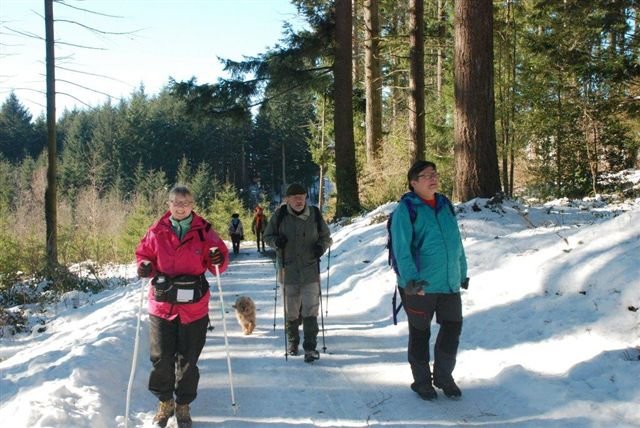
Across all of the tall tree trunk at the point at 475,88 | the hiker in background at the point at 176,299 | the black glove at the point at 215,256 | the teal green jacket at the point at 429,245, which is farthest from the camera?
the tall tree trunk at the point at 475,88

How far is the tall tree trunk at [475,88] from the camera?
10320mm

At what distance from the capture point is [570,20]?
14.1 m

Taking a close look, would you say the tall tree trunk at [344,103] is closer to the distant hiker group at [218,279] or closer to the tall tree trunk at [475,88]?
the tall tree trunk at [475,88]

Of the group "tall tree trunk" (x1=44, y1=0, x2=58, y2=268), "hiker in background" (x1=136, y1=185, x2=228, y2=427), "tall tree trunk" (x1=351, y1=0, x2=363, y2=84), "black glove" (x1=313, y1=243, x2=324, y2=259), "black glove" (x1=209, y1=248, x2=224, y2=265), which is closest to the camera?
"hiker in background" (x1=136, y1=185, x2=228, y2=427)

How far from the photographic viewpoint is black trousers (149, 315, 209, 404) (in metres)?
4.52

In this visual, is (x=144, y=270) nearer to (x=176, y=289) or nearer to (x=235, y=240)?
(x=176, y=289)

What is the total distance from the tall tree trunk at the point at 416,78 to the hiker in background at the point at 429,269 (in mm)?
11223

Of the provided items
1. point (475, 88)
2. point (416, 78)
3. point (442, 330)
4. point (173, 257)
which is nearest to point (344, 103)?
point (416, 78)

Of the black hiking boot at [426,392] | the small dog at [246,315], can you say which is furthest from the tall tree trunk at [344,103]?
the black hiking boot at [426,392]

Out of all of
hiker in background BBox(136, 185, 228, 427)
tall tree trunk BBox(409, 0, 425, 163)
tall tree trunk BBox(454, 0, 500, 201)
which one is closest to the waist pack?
hiker in background BBox(136, 185, 228, 427)

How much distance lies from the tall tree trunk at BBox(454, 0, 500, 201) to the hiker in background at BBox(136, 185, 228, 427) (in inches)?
281

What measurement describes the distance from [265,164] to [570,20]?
6929cm

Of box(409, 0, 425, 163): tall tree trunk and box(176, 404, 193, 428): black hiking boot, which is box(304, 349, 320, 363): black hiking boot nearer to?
box(176, 404, 193, 428): black hiking boot

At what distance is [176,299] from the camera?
4477mm
